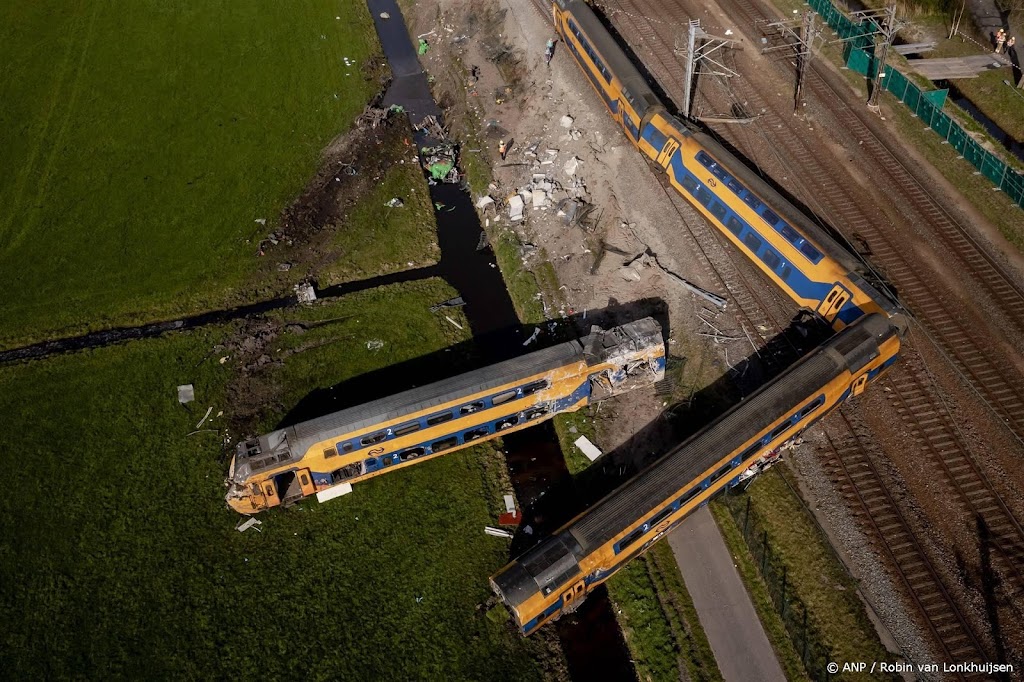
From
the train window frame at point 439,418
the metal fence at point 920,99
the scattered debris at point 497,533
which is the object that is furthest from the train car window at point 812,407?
the metal fence at point 920,99

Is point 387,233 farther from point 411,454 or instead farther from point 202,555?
point 202,555

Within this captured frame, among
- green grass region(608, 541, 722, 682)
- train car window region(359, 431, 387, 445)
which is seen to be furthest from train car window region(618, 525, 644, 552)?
train car window region(359, 431, 387, 445)

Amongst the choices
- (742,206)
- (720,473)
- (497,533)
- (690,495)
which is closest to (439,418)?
(497,533)

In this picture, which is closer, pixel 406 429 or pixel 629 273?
pixel 406 429

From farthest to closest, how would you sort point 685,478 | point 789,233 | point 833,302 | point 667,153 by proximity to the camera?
point 667,153
point 789,233
point 833,302
point 685,478

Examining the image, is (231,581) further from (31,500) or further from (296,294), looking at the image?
(296,294)

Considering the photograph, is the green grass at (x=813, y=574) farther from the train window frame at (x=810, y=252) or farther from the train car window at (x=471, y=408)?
the train car window at (x=471, y=408)

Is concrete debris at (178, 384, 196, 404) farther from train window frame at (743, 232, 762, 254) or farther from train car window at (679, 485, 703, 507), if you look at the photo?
train window frame at (743, 232, 762, 254)
